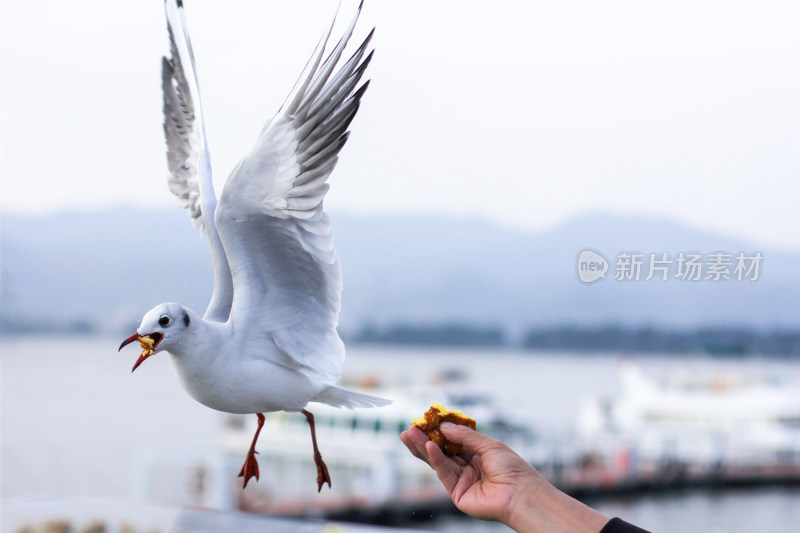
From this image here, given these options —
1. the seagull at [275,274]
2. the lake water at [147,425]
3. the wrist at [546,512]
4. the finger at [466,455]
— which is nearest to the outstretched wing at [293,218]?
the seagull at [275,274]

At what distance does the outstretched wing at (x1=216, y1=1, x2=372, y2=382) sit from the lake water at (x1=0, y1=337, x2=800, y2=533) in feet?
16.1

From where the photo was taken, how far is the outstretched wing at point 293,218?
107 centimetres

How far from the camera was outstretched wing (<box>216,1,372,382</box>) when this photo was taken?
1.07 metres

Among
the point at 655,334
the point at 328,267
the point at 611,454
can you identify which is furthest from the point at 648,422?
the point at 328,267

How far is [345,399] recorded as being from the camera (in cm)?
119

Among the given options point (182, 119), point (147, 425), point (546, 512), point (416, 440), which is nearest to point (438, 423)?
point (416, 440)

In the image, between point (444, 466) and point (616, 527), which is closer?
point (616, 527)

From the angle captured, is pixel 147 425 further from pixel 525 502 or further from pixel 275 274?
pixel 525 502

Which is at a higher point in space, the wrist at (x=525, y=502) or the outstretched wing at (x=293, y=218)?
the outstretched wing at (x=293, y=218)

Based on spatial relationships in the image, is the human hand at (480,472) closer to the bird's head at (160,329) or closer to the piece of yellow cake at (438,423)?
the piece of yellow cake at (438,423)

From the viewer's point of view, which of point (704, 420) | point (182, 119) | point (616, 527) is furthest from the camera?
point (704, 420)

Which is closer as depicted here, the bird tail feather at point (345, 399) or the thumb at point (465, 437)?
the thumb at point (465, 437)

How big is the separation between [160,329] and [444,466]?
0.33 meters

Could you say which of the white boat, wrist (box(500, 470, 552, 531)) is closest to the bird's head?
wrist (box(500, 470, 552, 531))
